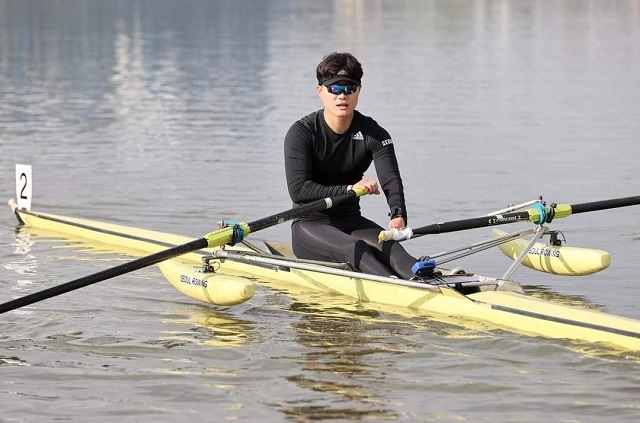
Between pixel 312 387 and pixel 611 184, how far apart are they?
1016cm

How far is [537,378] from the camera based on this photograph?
789 cm

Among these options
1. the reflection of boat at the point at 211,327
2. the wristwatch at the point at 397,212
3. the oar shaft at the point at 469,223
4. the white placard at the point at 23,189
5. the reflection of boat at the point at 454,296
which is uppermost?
the white placard at the point at 23,189

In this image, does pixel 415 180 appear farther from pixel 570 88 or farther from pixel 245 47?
pixel 245 47

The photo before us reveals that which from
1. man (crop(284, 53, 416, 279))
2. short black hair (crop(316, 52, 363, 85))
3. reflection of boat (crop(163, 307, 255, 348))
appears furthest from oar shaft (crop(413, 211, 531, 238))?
reflection of boat (crop(163, 307, 255, 348))

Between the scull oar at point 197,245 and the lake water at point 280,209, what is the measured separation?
0.42 meters

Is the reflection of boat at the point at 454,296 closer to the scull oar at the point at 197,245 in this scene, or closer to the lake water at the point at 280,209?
the lake water at the point at 280,209

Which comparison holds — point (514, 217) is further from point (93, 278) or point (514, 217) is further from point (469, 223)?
point (93, 278)

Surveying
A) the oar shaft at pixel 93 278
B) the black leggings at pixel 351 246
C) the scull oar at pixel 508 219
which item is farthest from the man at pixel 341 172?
the oar shaft at pixel 93 278

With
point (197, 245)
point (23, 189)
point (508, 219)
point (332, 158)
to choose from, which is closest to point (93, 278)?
point (197, 245)

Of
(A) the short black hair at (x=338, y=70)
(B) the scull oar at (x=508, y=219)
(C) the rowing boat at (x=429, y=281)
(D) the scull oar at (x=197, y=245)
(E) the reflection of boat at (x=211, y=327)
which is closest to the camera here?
(C) the rowing boat at (x=429, y=281)

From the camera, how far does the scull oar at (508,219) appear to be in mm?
9516

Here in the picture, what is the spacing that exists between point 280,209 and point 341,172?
18.2ft

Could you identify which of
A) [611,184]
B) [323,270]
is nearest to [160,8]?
[611,184]

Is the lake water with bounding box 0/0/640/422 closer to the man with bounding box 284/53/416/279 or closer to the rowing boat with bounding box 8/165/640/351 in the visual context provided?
the rowing boat with bounding box 8/165/640/351
